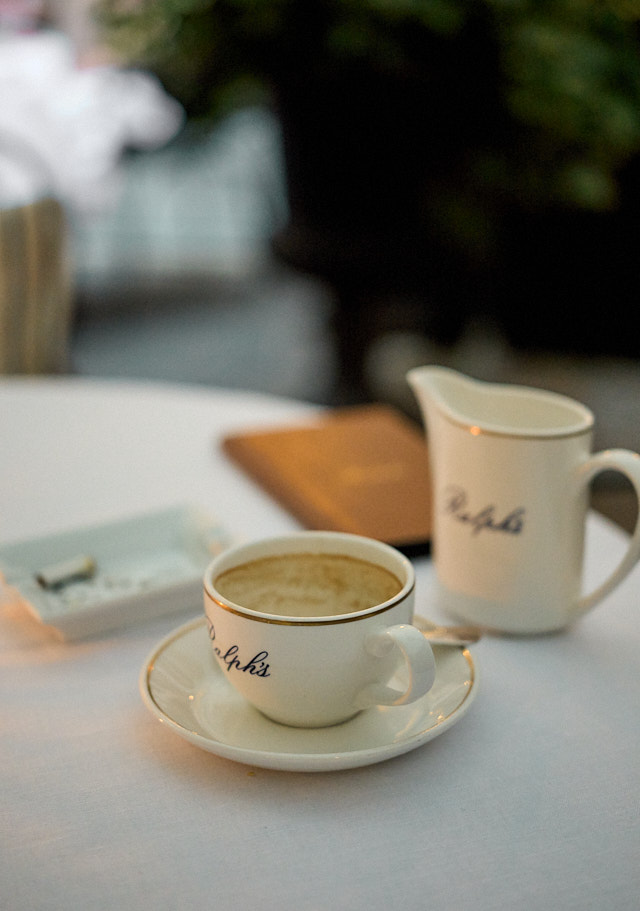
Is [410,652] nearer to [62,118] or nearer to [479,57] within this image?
[479,57]

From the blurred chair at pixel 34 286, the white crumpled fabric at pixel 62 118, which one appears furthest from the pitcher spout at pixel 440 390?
the white crumpled fabric at pixel 62 118

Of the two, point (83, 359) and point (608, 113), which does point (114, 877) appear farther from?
point (83, 359)

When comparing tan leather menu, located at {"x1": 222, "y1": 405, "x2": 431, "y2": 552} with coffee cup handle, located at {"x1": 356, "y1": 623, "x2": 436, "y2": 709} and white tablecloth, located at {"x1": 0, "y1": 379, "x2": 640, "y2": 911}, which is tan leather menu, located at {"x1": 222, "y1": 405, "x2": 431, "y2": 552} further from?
coffee cup handle, located at {"x1": 356, "y1": 623, "x2": 436, "y2": 709}

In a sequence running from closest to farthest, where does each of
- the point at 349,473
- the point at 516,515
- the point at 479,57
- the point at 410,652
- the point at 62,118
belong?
the point at 410,652 < the point at 516,515 < the point at 349,473 < the point at 479,57 < the point at 62,118

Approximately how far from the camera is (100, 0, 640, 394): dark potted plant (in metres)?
1.99

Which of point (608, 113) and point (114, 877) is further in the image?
point (608, 113)

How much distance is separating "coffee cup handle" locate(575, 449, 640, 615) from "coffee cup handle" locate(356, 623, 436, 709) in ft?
0.53

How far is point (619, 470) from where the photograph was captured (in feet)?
1.55

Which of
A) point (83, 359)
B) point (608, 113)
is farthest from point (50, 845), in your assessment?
point (83, 359)

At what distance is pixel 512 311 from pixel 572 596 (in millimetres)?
2439

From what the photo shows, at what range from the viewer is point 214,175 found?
410cm

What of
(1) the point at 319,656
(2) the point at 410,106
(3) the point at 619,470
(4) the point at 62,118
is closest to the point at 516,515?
(3) the point at 619,470

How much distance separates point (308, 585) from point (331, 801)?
0.11 m

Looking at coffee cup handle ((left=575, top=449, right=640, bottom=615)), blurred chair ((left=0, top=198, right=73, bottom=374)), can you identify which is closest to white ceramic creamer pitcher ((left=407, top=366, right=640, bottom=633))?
coffee cup handle ((left=575, top=449, right=640, bottom=615))
